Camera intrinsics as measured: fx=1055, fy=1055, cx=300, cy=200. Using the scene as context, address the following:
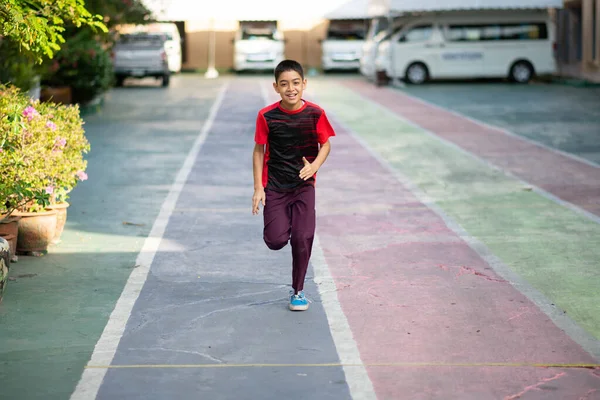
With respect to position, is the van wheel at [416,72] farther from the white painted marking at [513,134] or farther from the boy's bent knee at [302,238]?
the boy's bent knee at [302,238]

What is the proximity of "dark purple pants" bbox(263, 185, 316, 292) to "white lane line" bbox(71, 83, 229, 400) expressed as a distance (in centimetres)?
108

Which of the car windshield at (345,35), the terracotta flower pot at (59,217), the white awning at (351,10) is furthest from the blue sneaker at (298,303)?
the car windshield at (345,35)

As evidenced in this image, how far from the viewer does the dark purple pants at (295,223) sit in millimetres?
6840

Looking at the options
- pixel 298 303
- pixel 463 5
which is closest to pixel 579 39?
pixel 463 5

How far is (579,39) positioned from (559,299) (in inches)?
1328

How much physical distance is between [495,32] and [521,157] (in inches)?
795

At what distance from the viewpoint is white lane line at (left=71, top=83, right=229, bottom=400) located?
538 cm

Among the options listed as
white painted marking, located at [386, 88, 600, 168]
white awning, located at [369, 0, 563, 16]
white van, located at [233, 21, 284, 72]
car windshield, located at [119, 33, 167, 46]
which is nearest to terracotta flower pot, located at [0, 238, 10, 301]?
white painted marking, located at [386, 88, 600, 168]

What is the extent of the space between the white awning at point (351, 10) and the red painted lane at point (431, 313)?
2727cm

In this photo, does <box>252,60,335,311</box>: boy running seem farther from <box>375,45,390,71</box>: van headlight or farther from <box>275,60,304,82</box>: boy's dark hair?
<box>375,45,390,71</box>: van headlight

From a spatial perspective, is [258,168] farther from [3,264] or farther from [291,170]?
[3,264]

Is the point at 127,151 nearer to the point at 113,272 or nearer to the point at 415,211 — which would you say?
the point at 415,211

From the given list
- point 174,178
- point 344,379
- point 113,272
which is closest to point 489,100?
point 174,178

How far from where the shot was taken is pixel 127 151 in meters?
16.6
